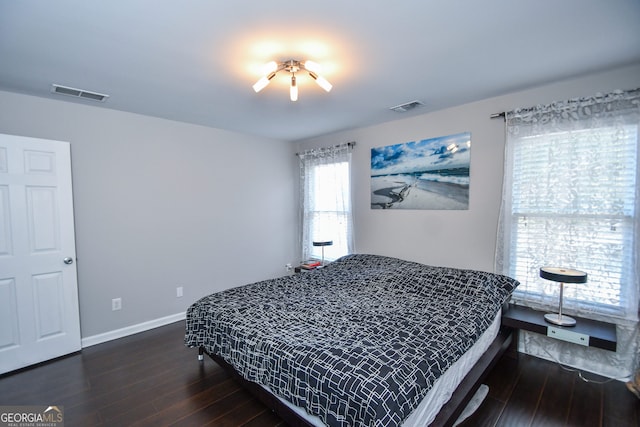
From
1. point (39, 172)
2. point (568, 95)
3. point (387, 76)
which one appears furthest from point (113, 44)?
point (568, 95)

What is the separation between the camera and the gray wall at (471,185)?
2.47 meters

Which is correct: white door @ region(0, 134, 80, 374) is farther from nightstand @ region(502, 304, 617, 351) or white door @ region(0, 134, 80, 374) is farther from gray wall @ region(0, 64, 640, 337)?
nightstand @ region(502, 304, 617, 351)

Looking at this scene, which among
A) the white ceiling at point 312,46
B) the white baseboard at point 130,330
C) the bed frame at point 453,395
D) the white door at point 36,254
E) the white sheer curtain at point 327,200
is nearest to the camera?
the white ceiling at point 312,46

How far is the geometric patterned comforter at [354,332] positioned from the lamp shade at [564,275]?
327mm

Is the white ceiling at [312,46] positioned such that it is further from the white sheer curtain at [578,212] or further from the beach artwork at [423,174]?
the beach artwork at [423,174]

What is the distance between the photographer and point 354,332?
188cm

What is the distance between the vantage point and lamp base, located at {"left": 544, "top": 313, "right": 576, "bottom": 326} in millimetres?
2203

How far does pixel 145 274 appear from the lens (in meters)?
3.27

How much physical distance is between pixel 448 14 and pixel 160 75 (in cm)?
203

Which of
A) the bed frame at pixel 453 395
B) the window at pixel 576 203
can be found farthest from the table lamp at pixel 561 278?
the bed frame at pixel 453 395

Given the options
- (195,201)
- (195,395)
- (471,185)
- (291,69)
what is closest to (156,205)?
(195,201)

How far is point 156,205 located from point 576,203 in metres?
4.13

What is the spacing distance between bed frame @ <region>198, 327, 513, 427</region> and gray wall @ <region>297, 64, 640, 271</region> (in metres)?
0.93

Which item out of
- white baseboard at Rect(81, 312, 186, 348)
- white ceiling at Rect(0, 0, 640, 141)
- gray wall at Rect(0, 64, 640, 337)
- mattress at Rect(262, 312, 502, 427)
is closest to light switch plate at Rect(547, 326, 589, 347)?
A: mattress at Rect(262, 312, 502, 427)
